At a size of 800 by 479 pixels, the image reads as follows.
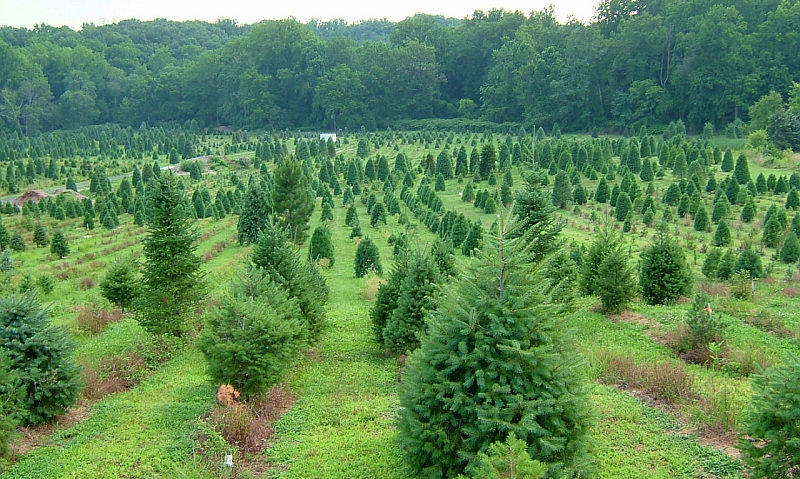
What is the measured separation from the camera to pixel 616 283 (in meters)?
14.9

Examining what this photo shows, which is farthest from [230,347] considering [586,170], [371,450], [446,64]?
[446,64]

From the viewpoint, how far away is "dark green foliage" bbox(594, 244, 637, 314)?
1485 cm

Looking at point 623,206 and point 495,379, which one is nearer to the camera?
point 495,379

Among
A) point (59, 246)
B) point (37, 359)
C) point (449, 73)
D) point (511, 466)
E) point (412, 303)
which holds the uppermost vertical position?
point (449, 73)

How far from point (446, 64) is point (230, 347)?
9053 cm

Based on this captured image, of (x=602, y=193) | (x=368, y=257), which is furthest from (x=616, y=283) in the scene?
(x=602, y=193)

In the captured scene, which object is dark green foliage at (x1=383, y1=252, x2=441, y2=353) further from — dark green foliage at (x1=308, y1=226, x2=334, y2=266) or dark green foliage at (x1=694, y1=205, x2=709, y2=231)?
dark green foliage at (x1=694, y1=205, x2=709, y2=231)

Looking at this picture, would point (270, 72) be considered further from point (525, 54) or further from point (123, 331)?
point (123, 331)

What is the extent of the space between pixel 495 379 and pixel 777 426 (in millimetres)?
3117

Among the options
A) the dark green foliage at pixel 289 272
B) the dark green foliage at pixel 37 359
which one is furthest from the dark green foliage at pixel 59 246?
the dark green foliage at pixel 37 359

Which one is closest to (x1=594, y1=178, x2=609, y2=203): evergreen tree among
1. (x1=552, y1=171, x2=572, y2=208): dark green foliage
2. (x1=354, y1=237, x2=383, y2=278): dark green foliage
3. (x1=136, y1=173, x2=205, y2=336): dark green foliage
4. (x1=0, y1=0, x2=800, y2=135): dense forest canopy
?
(x1=552, y1=171, x2=572, y2=208): dark green foliage

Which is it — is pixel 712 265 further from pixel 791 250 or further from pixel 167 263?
pixel 167 263

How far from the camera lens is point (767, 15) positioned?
201 feet

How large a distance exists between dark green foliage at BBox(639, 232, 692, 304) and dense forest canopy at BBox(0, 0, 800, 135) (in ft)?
162
